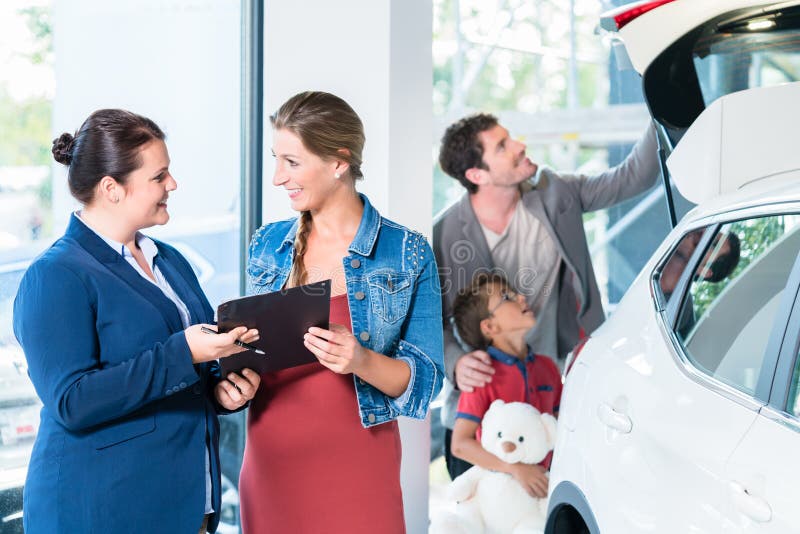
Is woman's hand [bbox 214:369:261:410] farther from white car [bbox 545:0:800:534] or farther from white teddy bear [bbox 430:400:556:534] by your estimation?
white teddy bear [bbox 430:400:556:534]

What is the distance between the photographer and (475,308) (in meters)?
3.46

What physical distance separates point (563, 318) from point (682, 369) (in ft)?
6.45

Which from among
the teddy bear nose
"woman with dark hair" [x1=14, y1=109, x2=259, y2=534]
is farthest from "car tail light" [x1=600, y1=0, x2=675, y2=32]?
the teddy bear nose

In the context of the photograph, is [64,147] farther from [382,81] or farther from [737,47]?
[737,47]

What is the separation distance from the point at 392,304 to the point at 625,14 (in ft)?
3.40

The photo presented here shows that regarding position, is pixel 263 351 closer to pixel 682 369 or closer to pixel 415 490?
pixel 682 369

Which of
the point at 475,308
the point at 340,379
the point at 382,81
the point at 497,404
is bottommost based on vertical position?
the point at 497,404

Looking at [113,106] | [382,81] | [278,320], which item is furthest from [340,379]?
[113,106]

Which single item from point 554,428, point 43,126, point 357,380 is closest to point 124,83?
point 43,126

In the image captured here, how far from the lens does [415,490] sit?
132 inches

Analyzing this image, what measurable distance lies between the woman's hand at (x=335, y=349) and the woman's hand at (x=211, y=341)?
143mm

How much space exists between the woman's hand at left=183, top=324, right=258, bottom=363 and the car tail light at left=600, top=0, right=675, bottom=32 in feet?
4.44

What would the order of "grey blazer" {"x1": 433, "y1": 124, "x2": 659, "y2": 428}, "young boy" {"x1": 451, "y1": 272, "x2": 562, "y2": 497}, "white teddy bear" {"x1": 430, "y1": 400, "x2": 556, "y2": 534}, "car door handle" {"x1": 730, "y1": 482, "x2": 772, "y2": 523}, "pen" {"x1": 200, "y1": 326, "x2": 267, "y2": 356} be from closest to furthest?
"car door handle" {"x1": 730, "y1": 482, "x2": 772, "y2": 523}, "pen" {"x1": 200, "y1": 326, "x2": 267, "y2": 356}, "white teddy bear" {"x1": 430, "y1": 400, "x2": 556, "y2": 534}, "young boy" {"x1": 451, "y1": 272, "x2": 562, "y2": 497}, "grey blazer" {"x1": 433, "y1": 124, "x2": 659, "y2": 428}

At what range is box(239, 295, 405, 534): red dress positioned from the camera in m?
2.14
